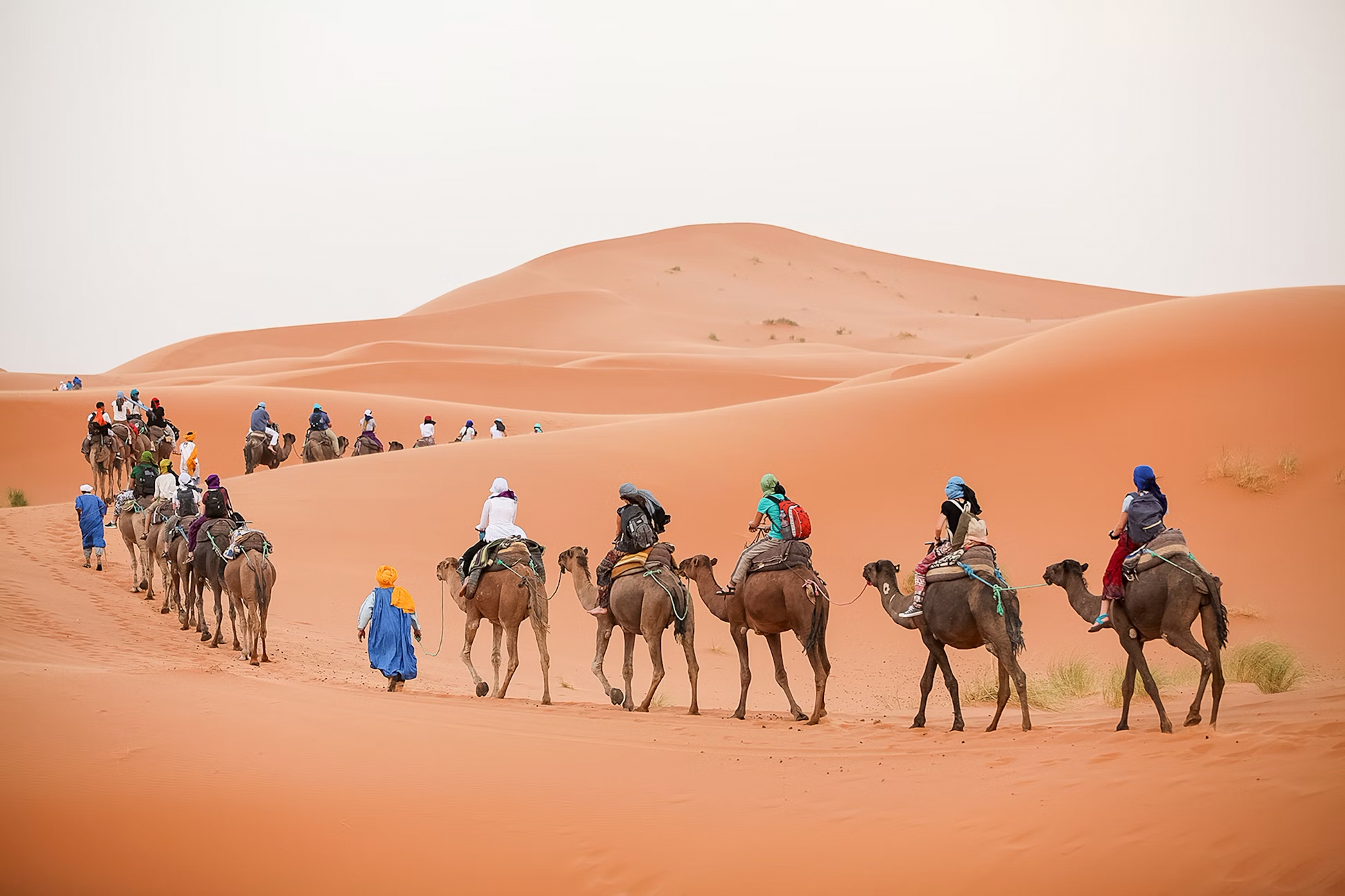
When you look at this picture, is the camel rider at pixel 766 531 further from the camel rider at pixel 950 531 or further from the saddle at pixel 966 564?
the saddle at pixel 966 564

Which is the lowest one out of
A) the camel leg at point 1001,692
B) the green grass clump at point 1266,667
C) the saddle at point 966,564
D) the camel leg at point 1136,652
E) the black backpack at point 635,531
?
the green grass clump at point 1266,667

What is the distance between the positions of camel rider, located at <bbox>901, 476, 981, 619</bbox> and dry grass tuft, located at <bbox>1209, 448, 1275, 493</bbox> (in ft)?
39.6

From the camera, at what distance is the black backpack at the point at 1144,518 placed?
10.8 m

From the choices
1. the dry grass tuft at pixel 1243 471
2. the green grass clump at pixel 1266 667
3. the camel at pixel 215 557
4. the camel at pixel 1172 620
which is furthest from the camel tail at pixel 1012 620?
the dry grass tuft at pixel 1243 471

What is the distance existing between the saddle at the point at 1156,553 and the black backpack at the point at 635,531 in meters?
5.06

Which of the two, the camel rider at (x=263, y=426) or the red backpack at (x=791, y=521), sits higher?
the camel rider at (x=263, y=426)

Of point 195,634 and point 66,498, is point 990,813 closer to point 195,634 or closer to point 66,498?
point 195,634

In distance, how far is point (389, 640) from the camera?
Answer: 13.7m

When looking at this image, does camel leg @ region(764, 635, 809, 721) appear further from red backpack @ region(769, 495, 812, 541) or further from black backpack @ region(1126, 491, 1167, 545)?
black backpack @ region(1126, 491, 1167, 545)

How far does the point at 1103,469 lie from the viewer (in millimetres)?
22969

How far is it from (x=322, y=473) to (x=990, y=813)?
68.5 ft

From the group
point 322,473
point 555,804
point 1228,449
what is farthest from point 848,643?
point 322,473

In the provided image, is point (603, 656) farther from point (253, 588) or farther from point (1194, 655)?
point (1194, 655)

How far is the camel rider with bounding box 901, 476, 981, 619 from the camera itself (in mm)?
11445
